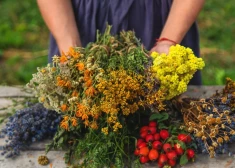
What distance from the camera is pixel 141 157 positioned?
148 cm

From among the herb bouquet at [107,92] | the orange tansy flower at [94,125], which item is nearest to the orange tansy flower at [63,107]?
the herb bouquet at [107,92]

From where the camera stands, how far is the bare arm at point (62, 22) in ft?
5.73

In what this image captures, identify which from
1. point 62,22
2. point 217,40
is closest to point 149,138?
point 62,22

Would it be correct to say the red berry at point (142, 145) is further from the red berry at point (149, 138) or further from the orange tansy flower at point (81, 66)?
the orange tansy flower at point (81, 66)

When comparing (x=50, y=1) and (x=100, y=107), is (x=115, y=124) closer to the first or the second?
(x=100, y=107)

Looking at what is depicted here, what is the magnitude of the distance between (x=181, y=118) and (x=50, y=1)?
674 mm

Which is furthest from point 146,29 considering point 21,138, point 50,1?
point 21,138

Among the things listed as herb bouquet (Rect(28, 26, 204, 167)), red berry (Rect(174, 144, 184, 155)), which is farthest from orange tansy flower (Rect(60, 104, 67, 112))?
red berry (Rect(174, 144, 184, 155))

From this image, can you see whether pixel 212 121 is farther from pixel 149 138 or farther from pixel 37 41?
pixel 37 41

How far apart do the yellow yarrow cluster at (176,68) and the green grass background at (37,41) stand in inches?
65.6

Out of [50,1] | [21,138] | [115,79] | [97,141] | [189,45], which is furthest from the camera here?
[189,45]

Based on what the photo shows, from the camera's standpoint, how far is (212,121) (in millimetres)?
1439

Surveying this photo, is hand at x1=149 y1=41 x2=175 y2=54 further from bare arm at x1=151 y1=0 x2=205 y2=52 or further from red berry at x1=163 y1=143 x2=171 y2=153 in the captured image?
red berry at x1=163 y1=143 x2=171 y2=153

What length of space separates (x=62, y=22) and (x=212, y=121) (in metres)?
0.69
